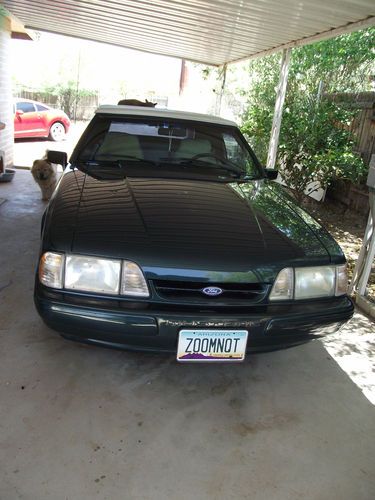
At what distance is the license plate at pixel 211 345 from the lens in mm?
2012

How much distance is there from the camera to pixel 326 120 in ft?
20.9

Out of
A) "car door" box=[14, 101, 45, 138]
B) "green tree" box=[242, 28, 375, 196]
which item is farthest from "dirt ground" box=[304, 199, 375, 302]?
"car door" box=[14, 101, 45, 138]

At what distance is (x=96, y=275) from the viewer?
200 centimetres

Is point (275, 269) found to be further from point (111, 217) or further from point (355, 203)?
point (355, 203)

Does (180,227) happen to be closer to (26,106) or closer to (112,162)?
(112,162)

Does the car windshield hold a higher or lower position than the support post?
lower

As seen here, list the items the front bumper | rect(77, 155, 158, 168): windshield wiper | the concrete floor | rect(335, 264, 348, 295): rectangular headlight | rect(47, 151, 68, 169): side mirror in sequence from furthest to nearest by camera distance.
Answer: rect(47, 151, 68, 169): side mirror < rect(77, 155, 158, 168): windshield wiper < rect(335, 264, 348, 295): rectangular headlight < the front bumper < the concrete floor

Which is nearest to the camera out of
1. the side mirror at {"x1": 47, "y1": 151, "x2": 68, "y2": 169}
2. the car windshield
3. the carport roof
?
the car windshield

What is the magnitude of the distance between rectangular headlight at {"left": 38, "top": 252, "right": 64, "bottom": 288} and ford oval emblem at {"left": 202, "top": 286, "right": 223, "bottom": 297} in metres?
0.70

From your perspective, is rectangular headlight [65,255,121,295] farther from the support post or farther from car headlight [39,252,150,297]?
the support post

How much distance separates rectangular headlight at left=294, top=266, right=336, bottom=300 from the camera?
2156mm

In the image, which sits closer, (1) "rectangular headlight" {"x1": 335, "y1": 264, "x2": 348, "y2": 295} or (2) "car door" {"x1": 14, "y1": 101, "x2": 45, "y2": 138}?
(1) "rectangular headlight" {"x1": 335, "y1": 264, "x2": 348, "y2": 295}

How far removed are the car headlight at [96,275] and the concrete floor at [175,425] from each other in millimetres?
661

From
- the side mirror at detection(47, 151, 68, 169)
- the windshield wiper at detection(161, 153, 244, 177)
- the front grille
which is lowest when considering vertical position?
the front grille
